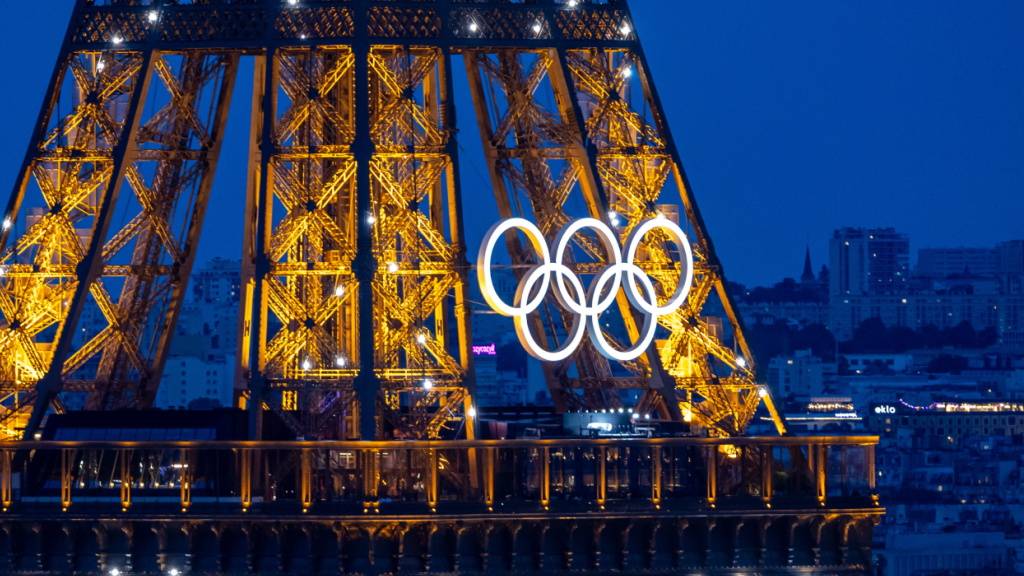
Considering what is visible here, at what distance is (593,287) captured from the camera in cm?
7756

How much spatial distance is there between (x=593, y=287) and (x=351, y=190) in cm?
777

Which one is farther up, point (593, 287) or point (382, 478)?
point (593, 287)

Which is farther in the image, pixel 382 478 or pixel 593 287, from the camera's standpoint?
pixel 593 287

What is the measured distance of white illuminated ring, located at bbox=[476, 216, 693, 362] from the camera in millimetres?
75938

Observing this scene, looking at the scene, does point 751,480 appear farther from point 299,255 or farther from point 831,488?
point 299,255

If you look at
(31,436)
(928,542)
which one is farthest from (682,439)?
(928,542)

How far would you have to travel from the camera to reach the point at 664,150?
7969cm

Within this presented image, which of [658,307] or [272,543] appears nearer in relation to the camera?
[272,543]

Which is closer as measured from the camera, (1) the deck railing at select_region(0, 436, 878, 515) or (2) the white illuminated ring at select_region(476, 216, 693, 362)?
(1) the deck railing at select_region(0, 436, 878, 515)

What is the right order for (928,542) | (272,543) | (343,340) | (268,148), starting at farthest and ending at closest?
(928,542) < (343,340) < (268,148) < (272,543)

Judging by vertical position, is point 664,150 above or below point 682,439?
above

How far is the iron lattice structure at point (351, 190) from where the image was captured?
255 ft

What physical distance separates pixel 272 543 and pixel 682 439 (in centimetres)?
916

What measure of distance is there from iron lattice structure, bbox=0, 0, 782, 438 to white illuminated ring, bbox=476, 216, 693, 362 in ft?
4.53
